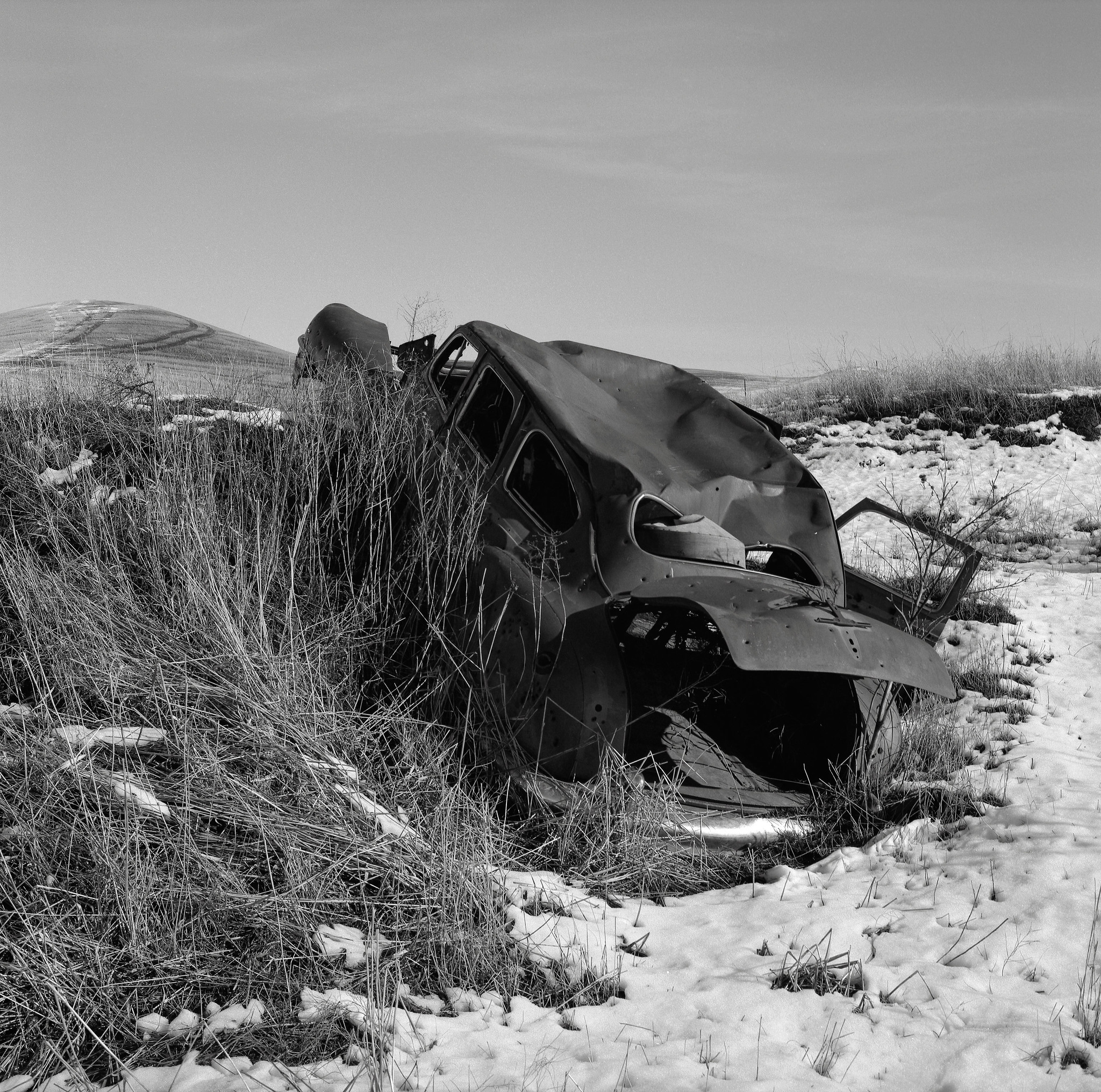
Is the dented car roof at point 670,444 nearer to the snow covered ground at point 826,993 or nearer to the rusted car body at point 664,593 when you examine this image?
the rusted car body at point 664,593

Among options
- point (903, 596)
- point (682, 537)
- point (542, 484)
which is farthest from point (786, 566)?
point (542, 484)

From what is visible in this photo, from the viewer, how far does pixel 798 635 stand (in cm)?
369

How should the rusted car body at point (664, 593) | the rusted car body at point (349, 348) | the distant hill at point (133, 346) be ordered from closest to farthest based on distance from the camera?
the rusted car body at point (664, 593)
the rusted car body at point (349, 348)
the distant hill at point (133, 346)

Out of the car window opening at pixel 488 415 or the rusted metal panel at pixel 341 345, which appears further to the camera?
the rusted metal panel at pixel 341 345

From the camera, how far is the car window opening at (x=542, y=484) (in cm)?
468

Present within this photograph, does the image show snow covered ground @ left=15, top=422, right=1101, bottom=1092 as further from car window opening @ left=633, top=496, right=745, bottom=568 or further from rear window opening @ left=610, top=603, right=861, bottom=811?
car window opening @ left=633, top=496, right=745, bottom=568

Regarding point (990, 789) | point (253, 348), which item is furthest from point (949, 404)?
point (253, 348)

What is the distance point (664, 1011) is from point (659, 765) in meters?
1.57

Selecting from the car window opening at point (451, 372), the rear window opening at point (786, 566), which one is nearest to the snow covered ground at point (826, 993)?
the rear window opening at point (786, 566)

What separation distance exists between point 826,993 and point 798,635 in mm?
1248

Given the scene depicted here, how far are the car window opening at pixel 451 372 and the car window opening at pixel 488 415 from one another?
601 millimetres

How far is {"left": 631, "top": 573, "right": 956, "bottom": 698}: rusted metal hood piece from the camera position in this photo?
3.62 metres

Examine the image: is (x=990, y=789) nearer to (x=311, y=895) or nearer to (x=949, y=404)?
(x=311, y=895)

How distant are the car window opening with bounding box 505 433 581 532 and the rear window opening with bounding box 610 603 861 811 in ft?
1.83
